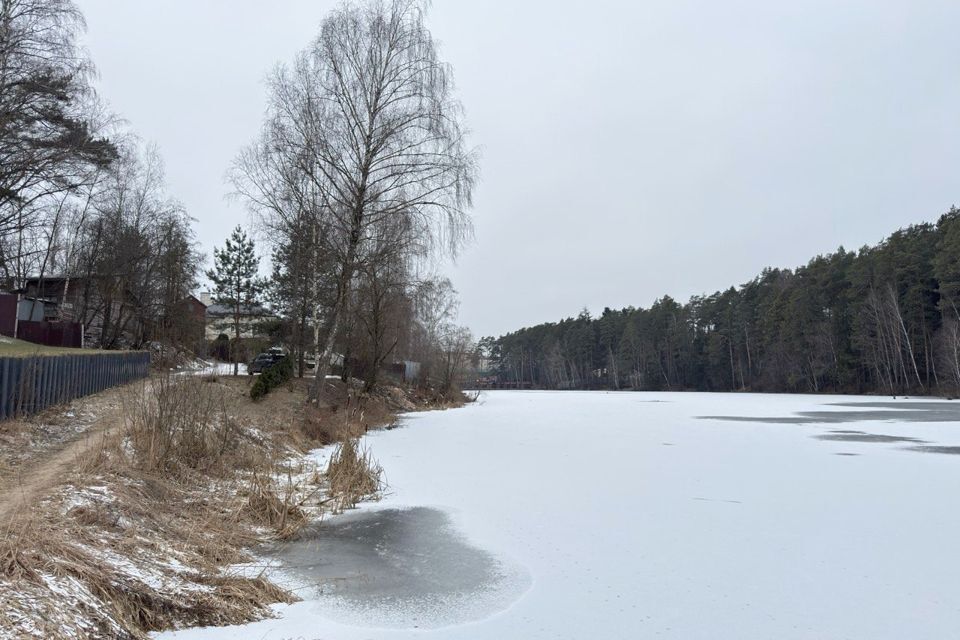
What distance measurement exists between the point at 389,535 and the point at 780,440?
1079 centimetres

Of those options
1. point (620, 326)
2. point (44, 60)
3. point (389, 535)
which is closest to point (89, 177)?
point (44, 60)

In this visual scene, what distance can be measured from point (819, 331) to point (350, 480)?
2134 inches

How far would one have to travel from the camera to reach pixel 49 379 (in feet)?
30.3

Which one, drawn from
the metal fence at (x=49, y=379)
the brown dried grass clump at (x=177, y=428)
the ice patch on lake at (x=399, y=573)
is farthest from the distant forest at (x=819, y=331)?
the metal fence at (x=49, y=379)

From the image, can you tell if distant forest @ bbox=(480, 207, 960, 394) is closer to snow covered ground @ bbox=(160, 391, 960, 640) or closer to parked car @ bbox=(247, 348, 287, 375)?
snow covered ground @ bbox=(160, 391, 960, 640)

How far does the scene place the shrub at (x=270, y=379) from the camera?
16.1m

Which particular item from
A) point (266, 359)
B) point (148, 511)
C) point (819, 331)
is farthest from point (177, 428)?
point (819, 331)

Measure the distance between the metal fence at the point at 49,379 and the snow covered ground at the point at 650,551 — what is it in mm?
5137

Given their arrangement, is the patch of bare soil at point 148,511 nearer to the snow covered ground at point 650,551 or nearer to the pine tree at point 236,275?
the snow covered ground at point 650,551

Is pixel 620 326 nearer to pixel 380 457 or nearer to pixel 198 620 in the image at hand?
pixel 380 457

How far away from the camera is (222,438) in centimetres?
822

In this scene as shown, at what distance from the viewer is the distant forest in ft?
141

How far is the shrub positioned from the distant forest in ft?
135

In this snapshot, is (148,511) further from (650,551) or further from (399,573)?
(650,551)
